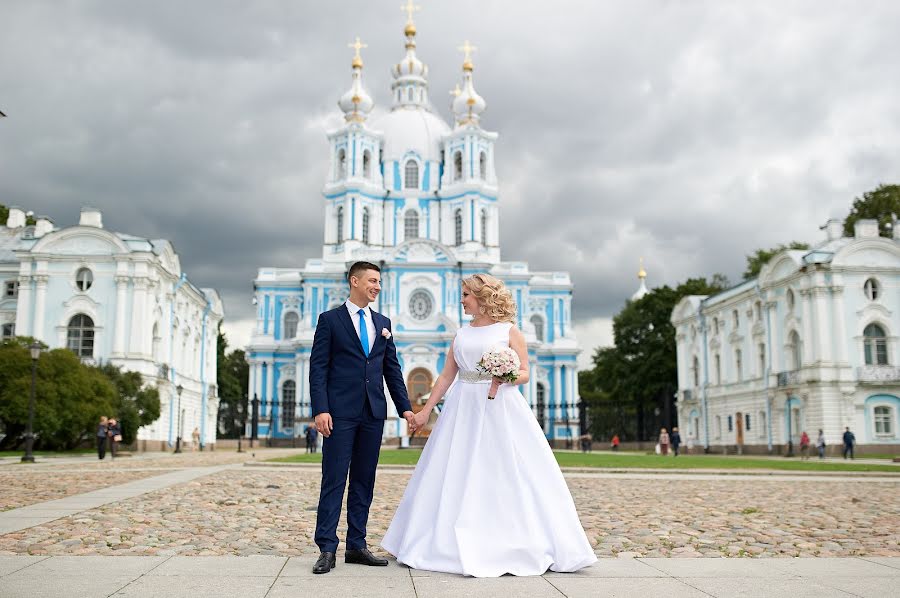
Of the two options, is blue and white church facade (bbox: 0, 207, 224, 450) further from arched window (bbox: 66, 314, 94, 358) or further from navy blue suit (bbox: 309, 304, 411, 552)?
navy blue suit (bbox: 309, 304, 411, 552)

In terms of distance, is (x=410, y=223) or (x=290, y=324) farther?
(x=410, y=223)

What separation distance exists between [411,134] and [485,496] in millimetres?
62998

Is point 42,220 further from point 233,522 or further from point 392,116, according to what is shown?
point 233,522

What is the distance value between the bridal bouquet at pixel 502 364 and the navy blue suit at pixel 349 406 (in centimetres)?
66

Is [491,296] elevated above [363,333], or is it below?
above

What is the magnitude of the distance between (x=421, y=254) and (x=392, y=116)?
1566 cm

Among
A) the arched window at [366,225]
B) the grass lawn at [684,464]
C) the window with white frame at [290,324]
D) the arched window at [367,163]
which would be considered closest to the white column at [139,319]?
the grass lawn at [684,464]

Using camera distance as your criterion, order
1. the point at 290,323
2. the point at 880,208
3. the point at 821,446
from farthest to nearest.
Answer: the point at 290,323, the point at 880,208, the point at 821,446

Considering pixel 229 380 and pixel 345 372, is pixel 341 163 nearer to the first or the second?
pixel 229 380

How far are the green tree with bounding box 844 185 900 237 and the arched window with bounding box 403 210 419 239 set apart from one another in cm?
2922

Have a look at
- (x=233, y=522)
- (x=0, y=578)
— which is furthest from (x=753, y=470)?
(x=0, y=578)

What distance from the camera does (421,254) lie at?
58.7m

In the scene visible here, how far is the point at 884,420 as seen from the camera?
38688 millimetres

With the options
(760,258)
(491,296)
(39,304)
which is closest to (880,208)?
(760,258)
